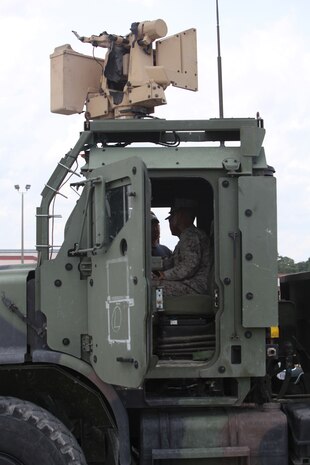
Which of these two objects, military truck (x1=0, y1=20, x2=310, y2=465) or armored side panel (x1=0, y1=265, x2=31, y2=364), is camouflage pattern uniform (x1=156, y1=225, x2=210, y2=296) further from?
armored side panel (x1=0, y1=265, x2=31, y2=364)

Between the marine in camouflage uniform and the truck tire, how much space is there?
4.14 feet

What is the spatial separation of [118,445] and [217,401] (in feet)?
2.29

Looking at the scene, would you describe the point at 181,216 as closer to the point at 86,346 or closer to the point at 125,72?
the point at 86,346

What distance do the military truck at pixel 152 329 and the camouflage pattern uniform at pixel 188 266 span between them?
0.14 m

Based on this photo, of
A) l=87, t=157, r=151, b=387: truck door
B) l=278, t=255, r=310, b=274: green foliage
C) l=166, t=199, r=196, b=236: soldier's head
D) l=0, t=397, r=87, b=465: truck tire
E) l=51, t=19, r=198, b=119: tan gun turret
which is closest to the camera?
l=87, t=157, r=151, b=387: truck door

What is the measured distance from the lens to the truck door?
3.87 m

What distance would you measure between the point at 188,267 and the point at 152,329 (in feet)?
2.18

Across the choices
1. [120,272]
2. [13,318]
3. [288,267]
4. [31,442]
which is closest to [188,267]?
[120,272]

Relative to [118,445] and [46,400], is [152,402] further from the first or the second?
[46,400]

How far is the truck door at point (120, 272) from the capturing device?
152 inches

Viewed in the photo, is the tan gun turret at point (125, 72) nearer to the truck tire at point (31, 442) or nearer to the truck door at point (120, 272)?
the truck door at point (120, 272)

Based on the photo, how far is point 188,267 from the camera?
15.8 ft

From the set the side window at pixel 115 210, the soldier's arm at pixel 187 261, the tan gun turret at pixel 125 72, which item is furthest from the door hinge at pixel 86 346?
the tan gun turret at pixel 125 72

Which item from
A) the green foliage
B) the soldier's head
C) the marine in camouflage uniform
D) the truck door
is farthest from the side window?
the green foliage
